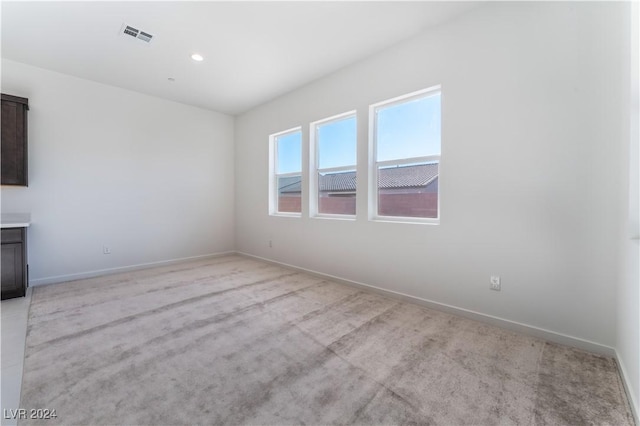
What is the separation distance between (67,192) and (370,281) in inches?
172

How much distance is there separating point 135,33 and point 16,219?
2740 millimetres

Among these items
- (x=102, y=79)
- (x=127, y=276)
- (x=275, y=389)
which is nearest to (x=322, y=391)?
(x=275, y=389)

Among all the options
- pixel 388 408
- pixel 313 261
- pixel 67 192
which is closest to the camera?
pixel 388 408

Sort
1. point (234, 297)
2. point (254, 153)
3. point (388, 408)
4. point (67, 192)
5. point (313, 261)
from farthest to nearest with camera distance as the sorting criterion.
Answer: point (254, 153), point (313, 261), point (67, 192), point (234, 297), point (388, 408)

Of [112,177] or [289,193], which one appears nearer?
[112,177]

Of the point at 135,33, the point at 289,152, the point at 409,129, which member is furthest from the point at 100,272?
the point at 409,129

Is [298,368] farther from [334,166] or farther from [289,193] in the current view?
[289,193]

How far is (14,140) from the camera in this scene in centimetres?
323

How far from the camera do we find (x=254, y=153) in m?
5.09

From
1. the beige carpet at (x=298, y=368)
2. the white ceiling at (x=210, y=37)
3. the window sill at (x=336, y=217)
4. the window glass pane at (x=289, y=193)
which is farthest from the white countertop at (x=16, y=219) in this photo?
the window sill at (x=336, y=217)

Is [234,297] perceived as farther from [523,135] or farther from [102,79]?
[102,79]

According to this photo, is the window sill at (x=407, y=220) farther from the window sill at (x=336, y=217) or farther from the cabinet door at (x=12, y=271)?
the cabinet door at (x=12, y=271)

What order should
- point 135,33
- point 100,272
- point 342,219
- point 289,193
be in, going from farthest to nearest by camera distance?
point 289,193 → point 100,272 → point 342,219 → point 135,33

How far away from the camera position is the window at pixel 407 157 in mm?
2840
